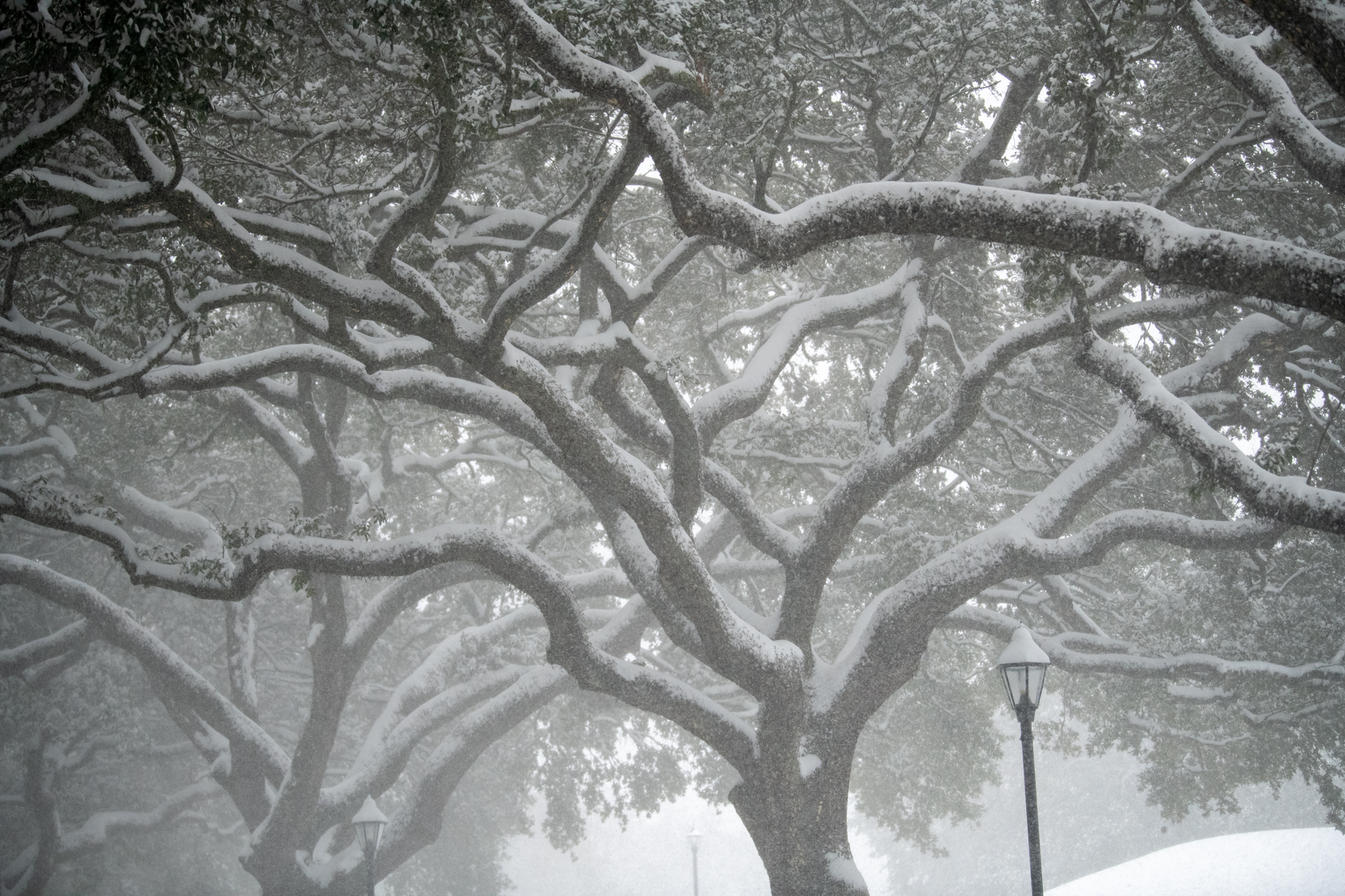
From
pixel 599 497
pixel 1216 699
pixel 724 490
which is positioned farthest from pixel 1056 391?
pixel 599 497

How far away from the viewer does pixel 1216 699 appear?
11961mm

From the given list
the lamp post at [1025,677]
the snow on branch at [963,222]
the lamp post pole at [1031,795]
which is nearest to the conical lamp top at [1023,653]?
the lamp post at [1025,677]

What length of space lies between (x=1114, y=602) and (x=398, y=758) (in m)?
10.9

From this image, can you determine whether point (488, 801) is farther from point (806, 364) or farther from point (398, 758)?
point (806, 364)

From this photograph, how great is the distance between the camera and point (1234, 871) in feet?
43.4

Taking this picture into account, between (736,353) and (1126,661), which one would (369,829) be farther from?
(1126,661)

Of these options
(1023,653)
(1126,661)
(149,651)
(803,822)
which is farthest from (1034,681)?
(149,651)

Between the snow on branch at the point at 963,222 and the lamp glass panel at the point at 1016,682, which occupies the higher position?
the snow on branch at the point at 963,222

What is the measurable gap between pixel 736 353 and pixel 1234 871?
35.8ft

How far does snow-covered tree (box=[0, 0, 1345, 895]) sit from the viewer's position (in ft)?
18.2

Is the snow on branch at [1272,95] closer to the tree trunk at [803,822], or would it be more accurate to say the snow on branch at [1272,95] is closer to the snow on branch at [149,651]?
the tree trunk at [803,822]

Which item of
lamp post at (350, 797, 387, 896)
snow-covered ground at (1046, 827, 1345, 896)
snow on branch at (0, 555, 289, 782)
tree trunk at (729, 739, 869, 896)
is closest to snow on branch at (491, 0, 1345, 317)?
tree trunk at (729, 739, 869, 896)

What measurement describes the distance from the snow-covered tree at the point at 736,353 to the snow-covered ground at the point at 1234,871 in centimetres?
102

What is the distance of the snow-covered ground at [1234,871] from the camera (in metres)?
12.5
